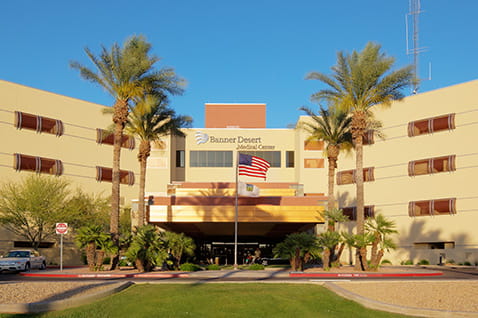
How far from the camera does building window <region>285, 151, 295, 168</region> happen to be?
71.6 m

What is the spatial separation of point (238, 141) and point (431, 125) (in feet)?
79.4

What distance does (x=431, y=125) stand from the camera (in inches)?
2164

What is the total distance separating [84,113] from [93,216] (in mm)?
11307

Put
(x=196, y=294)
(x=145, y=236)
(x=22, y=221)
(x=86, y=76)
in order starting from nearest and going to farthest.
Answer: (x=196, y=294)
(x=145, y=236)
(x=86, y=76)
(x=22, y=221)

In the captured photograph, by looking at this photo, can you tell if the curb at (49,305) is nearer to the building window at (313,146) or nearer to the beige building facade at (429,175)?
the beige building facade at (429,175)

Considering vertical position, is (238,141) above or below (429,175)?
above

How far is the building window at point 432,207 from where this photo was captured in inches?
2072

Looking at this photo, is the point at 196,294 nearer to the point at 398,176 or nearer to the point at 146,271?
the point at 146,271

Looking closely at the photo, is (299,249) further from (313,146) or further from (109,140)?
(109,140)

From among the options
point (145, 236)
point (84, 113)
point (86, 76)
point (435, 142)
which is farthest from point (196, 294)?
point (84, 113)

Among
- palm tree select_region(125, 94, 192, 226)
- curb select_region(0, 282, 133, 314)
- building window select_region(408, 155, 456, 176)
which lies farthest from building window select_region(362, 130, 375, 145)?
curb select_region(0, 282, 133, 314)

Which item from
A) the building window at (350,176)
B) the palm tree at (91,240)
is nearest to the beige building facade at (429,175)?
the building window at (350,176)

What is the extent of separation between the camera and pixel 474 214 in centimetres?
5128

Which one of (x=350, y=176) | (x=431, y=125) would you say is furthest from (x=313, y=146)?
(x=431, y=125)
